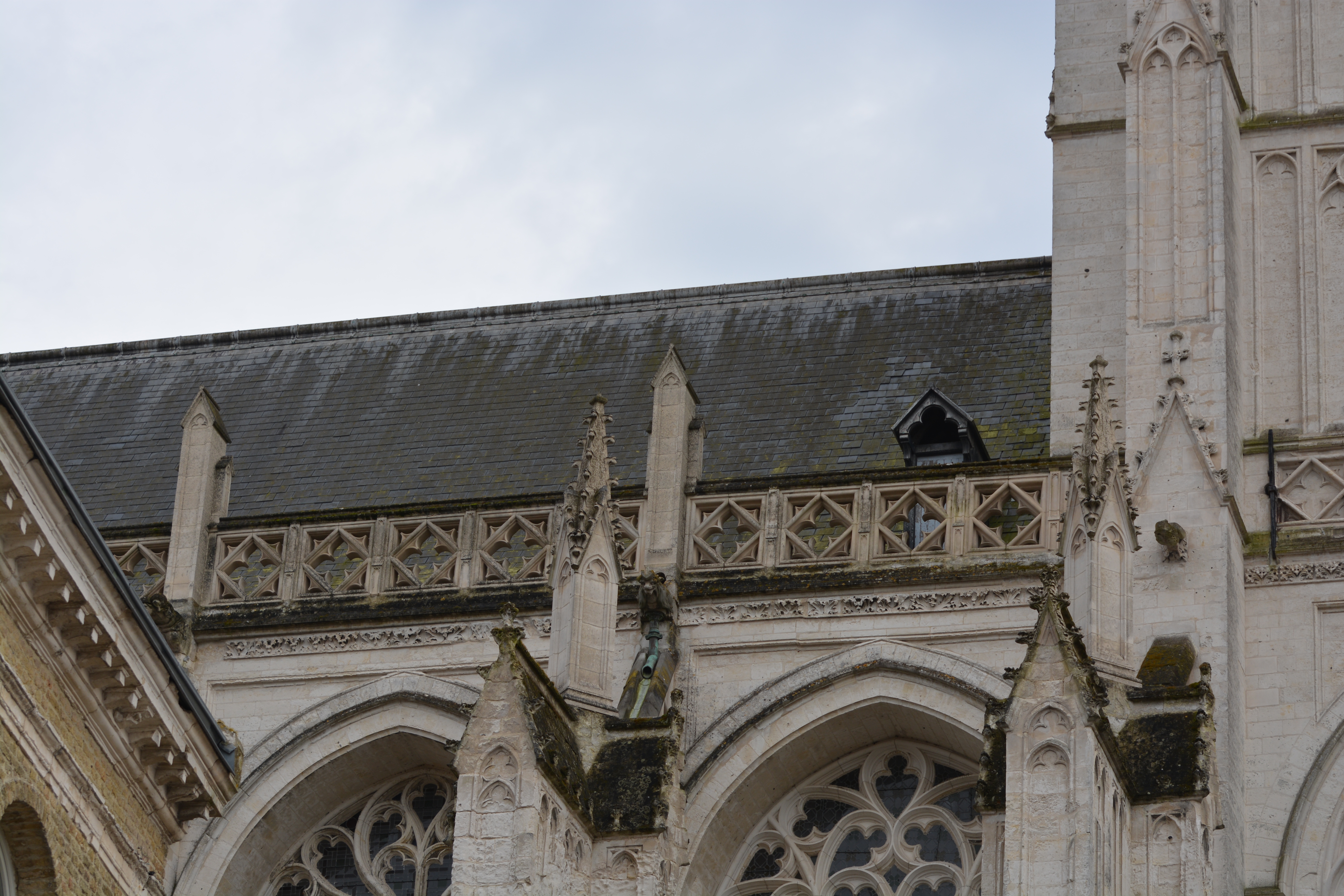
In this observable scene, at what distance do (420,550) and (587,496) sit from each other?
118 inches

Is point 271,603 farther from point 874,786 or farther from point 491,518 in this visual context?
point 874,786

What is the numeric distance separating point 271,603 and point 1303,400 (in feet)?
24.8

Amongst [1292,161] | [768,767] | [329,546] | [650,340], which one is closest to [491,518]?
[329,546]

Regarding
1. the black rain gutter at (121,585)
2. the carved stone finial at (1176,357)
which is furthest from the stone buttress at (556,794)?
the carved stone finial at (1176,357)

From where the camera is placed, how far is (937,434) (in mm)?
21766

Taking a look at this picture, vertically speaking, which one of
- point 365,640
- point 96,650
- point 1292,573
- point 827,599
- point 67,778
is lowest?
point 67,778

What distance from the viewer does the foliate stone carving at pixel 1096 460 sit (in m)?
17.9

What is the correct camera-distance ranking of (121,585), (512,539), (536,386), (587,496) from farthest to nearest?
(536,386)
(512,539)
(587,496)
(121,585)

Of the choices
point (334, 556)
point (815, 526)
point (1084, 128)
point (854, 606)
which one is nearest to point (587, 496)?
Result: point (854, 606)

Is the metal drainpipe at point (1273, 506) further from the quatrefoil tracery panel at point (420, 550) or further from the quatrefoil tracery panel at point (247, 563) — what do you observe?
the quatrefoil tracery panel at point (247, 563)

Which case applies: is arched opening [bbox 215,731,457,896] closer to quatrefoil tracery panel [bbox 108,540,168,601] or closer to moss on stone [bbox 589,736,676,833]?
quatrefoil tracery panel [bbox 108,540,168,601]

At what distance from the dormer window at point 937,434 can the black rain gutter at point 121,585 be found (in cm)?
621

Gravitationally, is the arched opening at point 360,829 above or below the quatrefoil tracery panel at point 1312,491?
below

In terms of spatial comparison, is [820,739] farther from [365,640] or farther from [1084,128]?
[1084,128]
